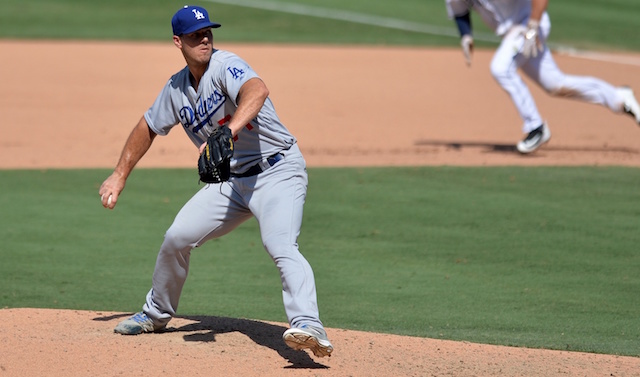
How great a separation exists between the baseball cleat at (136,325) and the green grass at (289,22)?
13.8 m

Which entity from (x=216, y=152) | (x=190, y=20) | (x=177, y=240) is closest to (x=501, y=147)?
(x=177, y=240)

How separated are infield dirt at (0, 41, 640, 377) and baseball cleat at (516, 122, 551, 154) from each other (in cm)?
14

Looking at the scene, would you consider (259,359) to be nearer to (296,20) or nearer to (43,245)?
(43,245)

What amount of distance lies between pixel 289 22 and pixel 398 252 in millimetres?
14759

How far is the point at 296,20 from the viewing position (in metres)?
21.8

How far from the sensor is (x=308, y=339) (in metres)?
4.56

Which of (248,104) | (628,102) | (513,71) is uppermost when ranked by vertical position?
(248,104)

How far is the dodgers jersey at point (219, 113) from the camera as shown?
5.00m

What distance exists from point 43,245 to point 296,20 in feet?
49.1

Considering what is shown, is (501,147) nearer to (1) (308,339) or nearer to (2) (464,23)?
(2) (464,23)

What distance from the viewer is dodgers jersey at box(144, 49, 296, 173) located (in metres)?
5.00

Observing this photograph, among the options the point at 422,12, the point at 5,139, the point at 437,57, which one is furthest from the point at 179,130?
the point at 422,12

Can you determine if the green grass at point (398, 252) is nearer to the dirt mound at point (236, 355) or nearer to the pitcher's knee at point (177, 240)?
the dirt mound at point (236, 355)

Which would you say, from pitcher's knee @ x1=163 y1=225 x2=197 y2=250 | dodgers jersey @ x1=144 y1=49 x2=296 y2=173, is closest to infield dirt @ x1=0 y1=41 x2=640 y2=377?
pitcher's knee @ x1=163 y1=225 x2=197 y2=250
